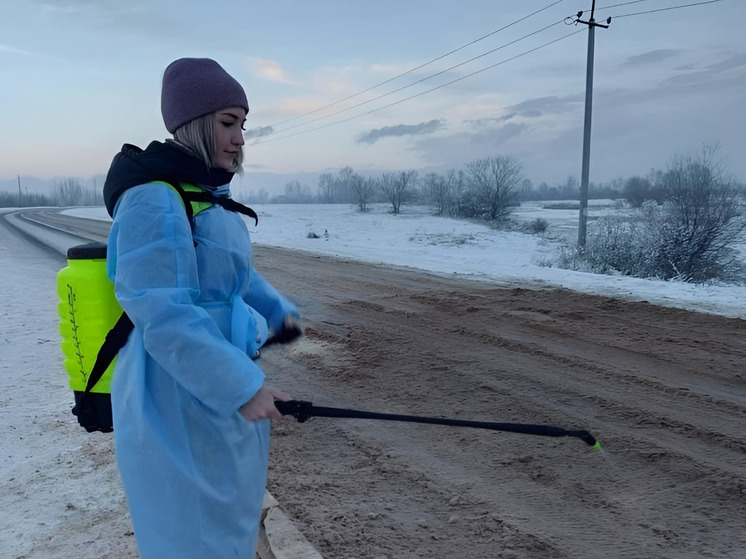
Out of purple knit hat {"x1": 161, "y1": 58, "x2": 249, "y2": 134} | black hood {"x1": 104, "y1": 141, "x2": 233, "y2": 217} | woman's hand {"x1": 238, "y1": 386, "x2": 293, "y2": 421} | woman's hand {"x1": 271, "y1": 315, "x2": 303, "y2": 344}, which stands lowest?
woman's hand {"x1": 238, "y1": 386, "x2": 293, "y2": 421}

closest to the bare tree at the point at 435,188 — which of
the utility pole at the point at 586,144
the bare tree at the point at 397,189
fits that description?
the bare tree at the point at 397,189

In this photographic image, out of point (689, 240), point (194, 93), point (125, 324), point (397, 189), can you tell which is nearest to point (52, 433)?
point (125, 324)

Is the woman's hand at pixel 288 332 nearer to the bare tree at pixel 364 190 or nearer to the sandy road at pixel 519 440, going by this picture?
the sandy road at pixel 519 440

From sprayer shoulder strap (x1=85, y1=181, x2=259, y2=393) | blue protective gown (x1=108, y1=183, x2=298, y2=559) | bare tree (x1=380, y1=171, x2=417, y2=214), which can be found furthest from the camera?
→ bare tree (x1=380, y1=171, x2=417, y2=214)

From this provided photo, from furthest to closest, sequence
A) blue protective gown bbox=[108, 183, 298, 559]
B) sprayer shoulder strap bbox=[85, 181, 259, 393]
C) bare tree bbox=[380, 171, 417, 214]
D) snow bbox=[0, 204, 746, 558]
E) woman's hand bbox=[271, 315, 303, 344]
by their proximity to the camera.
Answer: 1. bare tree bbox=[380, 171, 417, 214]
2. snow bbox=[0, 204, 746, 558]
3. woman's hand bbox=[271, 315, 303, 344]
4. sprayer shoulder strap bbox=[85, 181, 259, 393]
5. blue protective gown bbox=[108, 183, 298, 559]

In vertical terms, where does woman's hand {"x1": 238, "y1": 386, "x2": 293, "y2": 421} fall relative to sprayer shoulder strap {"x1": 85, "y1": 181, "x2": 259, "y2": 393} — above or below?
below

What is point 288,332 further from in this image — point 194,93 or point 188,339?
point 194,93

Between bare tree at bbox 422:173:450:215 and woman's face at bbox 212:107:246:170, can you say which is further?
bare tree at bbox 422:173:450:215

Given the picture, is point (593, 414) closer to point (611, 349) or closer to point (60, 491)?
point (611, 349)

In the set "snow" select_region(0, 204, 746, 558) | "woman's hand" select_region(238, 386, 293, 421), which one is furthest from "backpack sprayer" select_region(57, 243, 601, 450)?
"snow" select_region(0, 204, 746, 558)

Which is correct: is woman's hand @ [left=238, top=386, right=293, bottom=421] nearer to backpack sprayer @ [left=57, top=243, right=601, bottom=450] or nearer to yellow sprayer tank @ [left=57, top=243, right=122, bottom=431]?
backpack sprayer @ [left=57, top=243, right=601, bottom=450]

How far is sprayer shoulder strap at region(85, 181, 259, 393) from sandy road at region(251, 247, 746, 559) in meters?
1.58

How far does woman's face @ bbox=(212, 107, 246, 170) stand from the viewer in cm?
169

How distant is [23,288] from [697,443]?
10.3 meters
